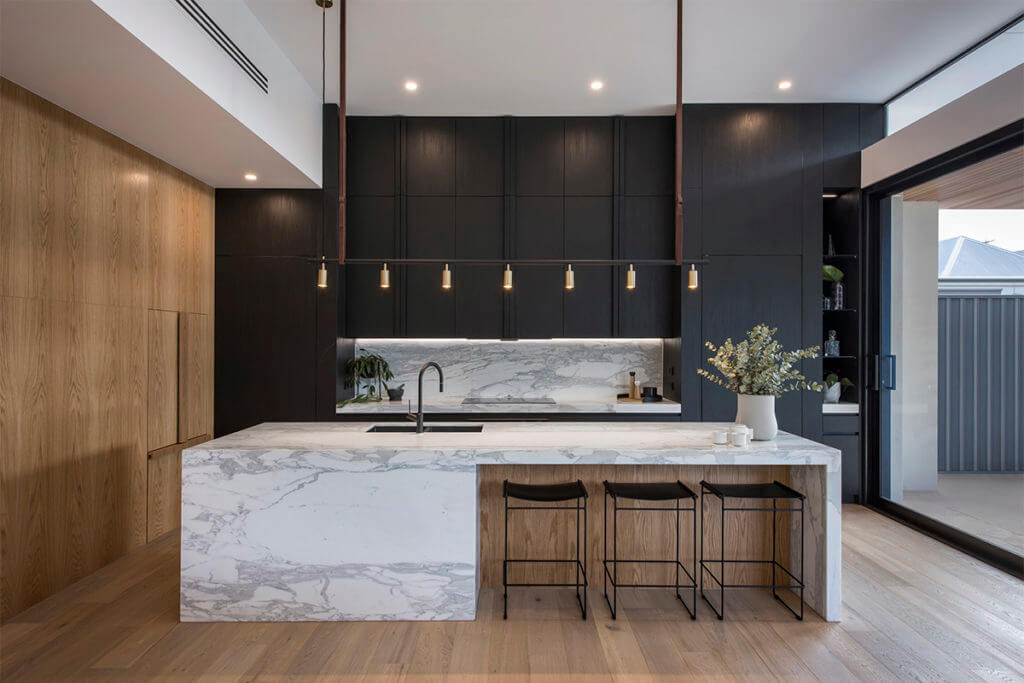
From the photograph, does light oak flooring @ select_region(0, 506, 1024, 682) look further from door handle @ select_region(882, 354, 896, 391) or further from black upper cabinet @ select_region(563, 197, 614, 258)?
black upper cabinet @ select_region(563, 197, 614, 258)

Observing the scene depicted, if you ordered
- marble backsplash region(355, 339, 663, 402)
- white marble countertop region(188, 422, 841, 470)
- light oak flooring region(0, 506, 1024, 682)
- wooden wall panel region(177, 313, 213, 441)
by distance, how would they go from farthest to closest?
1. marble backsplash region(355, 339, 663, 402)
2. wooden wall panel region(177, 313, 213, 441)
3. white marble countertop region(188, 422, 841, 470)
4. light oak flooring region(0, 506, 1024, 682)

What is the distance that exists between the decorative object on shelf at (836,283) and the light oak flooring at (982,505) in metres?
1.51

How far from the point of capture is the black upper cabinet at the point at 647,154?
494 centimetres

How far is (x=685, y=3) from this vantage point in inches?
133

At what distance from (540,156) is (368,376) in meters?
2.40

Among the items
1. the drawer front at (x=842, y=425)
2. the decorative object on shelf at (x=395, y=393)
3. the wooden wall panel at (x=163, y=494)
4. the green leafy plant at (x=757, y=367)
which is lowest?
the wooden wall panel at (x=163, y=494)

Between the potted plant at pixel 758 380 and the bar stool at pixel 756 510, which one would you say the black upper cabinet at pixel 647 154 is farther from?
the bar stool at pixel 756 510

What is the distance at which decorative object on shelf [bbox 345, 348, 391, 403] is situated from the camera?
5.04 meters

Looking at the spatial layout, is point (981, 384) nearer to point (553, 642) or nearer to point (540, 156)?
point (553, 642)

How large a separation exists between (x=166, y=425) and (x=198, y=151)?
1939 mm

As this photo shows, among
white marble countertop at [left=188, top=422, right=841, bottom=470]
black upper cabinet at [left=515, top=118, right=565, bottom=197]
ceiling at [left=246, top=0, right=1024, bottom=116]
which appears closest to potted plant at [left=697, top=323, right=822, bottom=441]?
white marble countertop at [left=188, top=422, right=841, bottom=470]

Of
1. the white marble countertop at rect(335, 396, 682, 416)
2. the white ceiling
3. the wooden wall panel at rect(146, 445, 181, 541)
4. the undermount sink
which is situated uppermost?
the white ceiling

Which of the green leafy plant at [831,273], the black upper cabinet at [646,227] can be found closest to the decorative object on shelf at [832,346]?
the green leafy plant at [831,273]

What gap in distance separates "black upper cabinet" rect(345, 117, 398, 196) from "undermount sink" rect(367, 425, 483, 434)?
2360 millimetres
